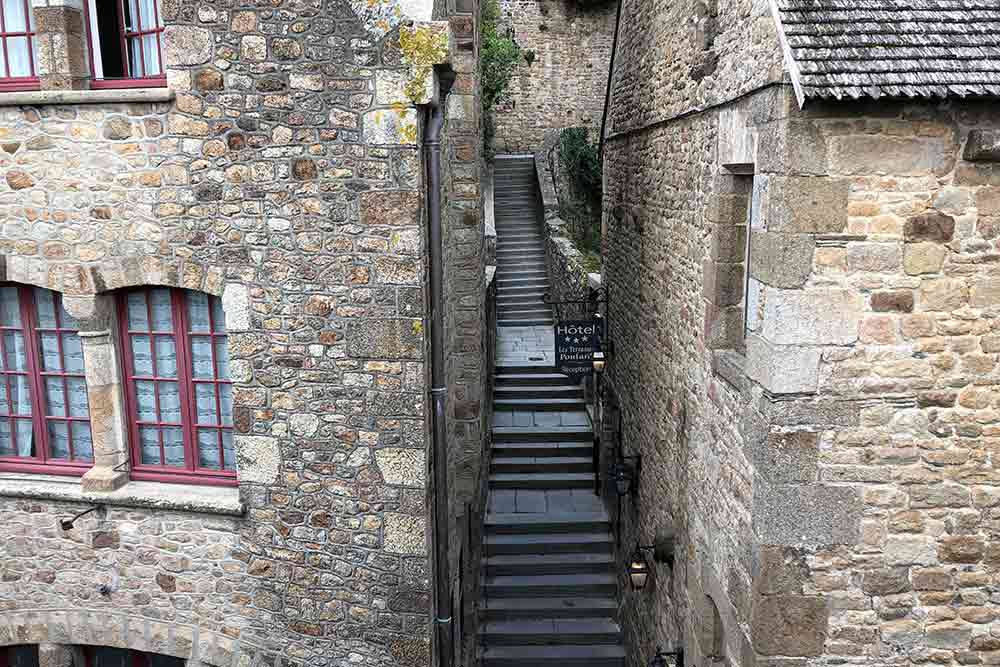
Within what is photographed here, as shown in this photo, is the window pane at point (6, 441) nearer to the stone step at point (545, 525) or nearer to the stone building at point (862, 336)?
the stone building at point (862, 336)

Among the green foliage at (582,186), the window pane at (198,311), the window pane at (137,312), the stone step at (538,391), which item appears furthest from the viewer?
the green foliage at (582,186)

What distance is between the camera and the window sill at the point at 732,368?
499 centimetres

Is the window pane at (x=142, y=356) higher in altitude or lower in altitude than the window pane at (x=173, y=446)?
higher

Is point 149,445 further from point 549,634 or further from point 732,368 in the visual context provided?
point 549,634

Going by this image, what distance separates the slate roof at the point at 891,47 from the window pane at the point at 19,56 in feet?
16.7

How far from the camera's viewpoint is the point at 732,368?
5.19 m

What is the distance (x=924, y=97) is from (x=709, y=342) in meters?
2.17

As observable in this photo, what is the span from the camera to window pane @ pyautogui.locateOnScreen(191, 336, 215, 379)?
5.88 meters

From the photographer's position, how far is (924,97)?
4.09 meters

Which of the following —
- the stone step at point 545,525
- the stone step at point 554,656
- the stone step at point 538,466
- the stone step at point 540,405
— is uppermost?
the stone step at point 540,405

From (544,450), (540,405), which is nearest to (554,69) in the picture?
(540,405)

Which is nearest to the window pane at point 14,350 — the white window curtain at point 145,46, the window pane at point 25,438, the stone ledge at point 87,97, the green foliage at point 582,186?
the window pane at point 25,438

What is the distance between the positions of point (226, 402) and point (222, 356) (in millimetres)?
357

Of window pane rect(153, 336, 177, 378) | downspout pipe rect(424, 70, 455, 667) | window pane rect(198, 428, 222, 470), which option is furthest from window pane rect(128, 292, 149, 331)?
downspout pipe rect(424, 70, 455, 667)
